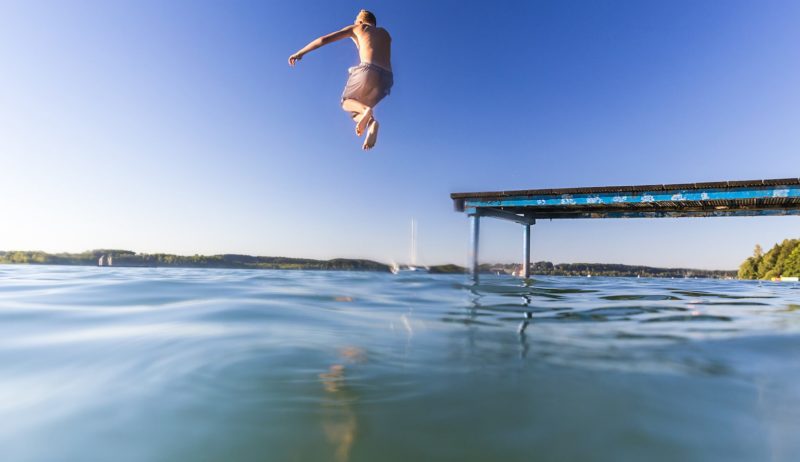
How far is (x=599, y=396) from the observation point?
194 cm

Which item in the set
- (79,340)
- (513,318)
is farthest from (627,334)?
(79,340)

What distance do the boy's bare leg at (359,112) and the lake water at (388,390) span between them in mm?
3097

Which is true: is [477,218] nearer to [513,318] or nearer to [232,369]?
[513,318]

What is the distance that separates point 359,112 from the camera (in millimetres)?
5496

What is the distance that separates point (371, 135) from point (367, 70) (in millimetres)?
927

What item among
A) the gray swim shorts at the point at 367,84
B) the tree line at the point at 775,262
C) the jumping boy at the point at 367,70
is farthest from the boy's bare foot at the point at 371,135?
the tree line at the point at 775,262

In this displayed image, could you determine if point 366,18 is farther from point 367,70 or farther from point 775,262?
point 775,262

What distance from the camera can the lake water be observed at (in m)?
A: 1.47

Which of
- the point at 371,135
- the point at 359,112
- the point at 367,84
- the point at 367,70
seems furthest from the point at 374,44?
the point at 371,135

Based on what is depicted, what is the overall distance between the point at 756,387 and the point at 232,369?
10.1 feet

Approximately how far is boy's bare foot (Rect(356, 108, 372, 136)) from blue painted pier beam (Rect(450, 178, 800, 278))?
14151mm

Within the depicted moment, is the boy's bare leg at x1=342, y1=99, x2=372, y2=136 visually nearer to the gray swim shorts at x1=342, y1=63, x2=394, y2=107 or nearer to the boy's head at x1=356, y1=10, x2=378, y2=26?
the gray swim shorts at x1=342, y1=63, x2=394, y2=107

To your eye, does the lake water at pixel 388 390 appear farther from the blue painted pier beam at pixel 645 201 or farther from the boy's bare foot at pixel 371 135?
the blue painted pier beam at pixel 645 201

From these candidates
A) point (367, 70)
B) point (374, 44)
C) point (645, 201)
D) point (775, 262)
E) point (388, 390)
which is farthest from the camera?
point (775, 262)
